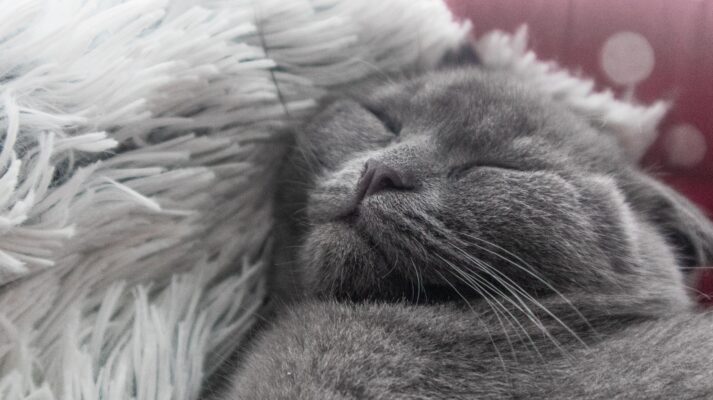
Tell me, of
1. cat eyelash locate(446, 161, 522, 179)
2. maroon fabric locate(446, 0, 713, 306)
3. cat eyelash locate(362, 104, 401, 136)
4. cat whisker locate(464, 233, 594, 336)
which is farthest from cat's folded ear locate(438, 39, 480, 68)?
cat whisker locate(464, 233, 594, 336)

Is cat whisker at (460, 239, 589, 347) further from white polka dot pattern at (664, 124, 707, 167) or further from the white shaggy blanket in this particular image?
white polka dot pattern at (664, 124, 707, 167)

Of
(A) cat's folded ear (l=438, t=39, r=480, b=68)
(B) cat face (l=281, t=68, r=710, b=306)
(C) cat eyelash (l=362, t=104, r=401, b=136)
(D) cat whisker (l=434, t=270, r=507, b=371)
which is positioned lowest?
(D) cat whisker (l=434, t=270, r=507, b=371)

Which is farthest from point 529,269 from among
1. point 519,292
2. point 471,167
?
point 471,167

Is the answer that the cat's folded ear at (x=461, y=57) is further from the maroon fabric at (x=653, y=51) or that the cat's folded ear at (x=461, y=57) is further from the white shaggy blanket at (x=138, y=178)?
the white shaggy blanket at (x=138, y=178)

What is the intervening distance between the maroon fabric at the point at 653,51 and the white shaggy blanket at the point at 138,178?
34 centimetres

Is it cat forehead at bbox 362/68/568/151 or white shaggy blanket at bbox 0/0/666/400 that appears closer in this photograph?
white shaggy blanket at bbox 0/0/666/400

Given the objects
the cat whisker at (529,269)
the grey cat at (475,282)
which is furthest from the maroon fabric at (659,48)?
the cat whisker at (529,269)

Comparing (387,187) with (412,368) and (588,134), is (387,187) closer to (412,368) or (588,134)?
(412,368)

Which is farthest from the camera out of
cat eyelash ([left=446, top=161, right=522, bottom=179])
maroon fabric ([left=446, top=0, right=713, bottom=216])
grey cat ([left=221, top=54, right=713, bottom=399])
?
maroon fabric ([left=446, top=0, right=713, bottom=216])

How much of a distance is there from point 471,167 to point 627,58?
0.45 metres

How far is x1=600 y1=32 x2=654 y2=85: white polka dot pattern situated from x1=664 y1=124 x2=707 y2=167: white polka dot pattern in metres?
0.10

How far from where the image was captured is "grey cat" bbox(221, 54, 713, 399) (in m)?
0.63

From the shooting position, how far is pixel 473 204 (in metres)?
0.70

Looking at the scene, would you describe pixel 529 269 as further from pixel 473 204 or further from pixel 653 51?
pixel 653 51
